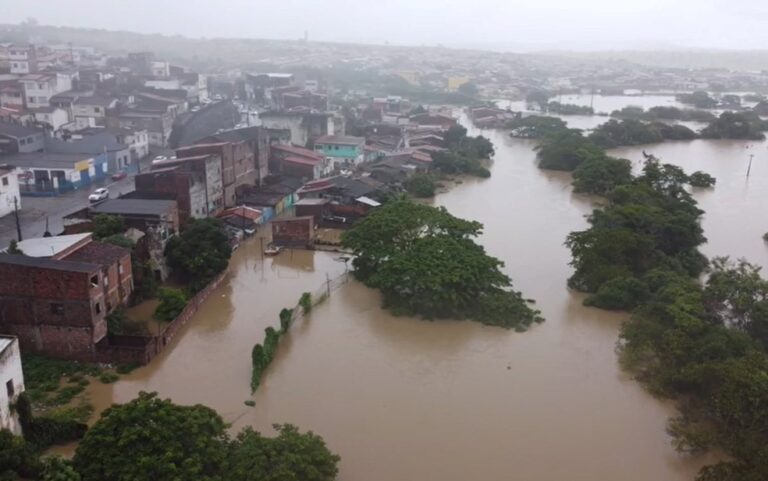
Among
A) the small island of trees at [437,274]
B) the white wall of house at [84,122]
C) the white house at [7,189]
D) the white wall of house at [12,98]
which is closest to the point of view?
the small island of trees at [437,274]

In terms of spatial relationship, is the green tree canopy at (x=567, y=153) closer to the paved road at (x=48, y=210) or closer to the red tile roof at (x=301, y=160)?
the red tile roof at (x=301, y=160)

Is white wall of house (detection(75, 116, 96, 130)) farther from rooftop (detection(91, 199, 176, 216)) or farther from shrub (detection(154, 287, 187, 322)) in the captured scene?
shrub (detection(154, 287, 187, 322))

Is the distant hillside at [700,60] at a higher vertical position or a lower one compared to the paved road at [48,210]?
higher

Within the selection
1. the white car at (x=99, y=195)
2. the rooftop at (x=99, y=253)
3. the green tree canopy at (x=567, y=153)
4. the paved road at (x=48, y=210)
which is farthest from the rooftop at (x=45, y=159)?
the green tree canopy at (x=567, y=153)

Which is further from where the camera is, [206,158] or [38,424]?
[206,158]

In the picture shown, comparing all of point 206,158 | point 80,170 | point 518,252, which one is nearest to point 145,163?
point 80,170

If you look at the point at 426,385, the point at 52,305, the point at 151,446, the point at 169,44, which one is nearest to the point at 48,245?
the point at 52,305

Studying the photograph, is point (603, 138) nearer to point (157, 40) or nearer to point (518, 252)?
point (518, 252)
